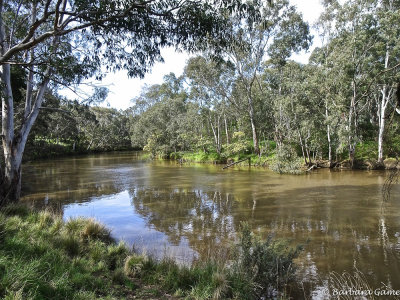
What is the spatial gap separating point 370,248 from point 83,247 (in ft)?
20.2

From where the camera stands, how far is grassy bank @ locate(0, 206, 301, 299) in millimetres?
3205

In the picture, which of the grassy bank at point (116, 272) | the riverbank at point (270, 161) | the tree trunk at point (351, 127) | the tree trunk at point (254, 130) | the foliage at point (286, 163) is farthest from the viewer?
the tree trunk at point (254, 130)

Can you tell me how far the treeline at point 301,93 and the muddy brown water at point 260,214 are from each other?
131 inches

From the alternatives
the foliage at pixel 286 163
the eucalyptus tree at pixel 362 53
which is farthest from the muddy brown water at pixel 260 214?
the eucalyptus tree at pixel 362 53

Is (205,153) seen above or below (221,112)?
below

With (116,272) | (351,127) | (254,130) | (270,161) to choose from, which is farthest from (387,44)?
(116,272)

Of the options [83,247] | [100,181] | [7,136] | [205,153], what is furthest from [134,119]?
[83,247]

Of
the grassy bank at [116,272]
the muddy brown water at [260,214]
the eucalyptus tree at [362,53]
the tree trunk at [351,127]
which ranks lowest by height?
the muddy brown water at [260,214]

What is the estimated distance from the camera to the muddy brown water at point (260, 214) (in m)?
5.85

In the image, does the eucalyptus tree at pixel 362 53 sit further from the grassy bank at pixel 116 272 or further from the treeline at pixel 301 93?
the grassy bank at pixel 116 272

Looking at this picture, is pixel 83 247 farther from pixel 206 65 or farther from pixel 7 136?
pixel 206 65

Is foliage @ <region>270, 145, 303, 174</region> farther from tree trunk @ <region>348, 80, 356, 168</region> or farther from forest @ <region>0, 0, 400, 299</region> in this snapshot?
Result: tree trunk @ <region>348, 80, 356, 168</region>

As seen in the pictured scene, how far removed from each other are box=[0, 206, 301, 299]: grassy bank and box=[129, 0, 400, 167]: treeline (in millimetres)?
4857

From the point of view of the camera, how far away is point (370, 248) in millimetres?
6281
